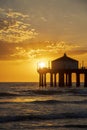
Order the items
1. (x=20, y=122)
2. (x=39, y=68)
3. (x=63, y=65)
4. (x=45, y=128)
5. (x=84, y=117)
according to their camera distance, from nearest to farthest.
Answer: (x=45, y=128) < (x=20, y=122) < (x=84, y=117) < (x=63, y=65) < (x=39, y=68)

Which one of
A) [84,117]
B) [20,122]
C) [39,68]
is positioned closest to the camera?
[20,122]

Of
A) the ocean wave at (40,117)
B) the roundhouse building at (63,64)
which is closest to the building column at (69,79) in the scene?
the roundhouse building at (63,64)

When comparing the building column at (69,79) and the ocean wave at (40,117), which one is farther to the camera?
Result: the building column at (69,79)

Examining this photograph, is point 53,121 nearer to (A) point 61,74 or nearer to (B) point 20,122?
(B) point 20,122

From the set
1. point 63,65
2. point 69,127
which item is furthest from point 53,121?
point 63,65

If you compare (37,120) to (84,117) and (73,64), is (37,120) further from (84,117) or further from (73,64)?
(73,64)

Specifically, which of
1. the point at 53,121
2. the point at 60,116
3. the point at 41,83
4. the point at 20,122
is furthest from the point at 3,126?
the point at 41,83

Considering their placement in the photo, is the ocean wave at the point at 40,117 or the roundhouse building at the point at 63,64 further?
the roundhouse building at the point at 63,64

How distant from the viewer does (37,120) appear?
25.3m

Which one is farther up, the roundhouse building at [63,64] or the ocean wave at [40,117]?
the roundhouse building at [63,64]

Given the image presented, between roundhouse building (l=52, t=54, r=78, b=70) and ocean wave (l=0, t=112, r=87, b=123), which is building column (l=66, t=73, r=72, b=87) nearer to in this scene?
roundhouse building (l=52, t=54, r=78, b=70)

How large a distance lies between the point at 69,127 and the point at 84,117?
14.3 ft

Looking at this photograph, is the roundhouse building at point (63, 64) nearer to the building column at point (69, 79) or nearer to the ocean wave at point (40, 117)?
the building column at point (69, 79)

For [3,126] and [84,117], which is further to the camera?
[84,117]
